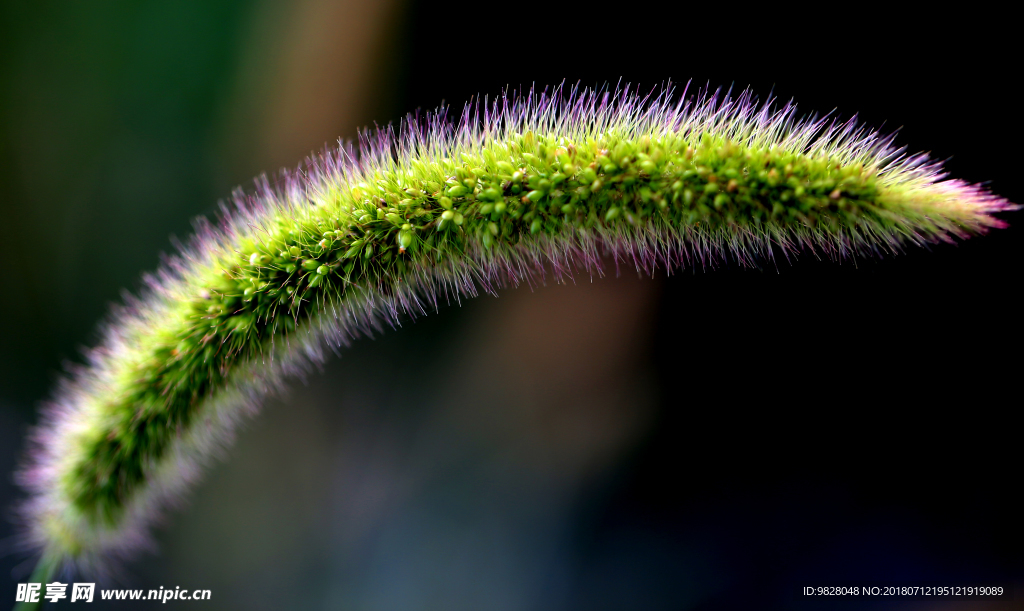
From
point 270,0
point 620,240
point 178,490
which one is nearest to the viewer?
point 620,240

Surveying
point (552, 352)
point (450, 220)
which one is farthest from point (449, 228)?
point (552, 352)

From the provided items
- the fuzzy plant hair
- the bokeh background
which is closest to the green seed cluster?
the fuzzy plant hair

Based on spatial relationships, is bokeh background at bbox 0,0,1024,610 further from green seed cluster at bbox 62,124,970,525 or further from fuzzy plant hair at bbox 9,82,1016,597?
green seed cluster at bbox 62,124,970,525

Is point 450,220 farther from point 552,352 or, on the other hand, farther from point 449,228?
point 552,352

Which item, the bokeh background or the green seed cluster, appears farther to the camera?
the bokeh background

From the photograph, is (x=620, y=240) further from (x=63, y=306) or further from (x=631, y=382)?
(x=63, y=306)

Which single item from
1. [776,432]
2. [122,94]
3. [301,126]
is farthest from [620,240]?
[122,94]

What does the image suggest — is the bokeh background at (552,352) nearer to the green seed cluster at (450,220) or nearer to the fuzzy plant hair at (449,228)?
the fuzzy plant hair at (449,228)
